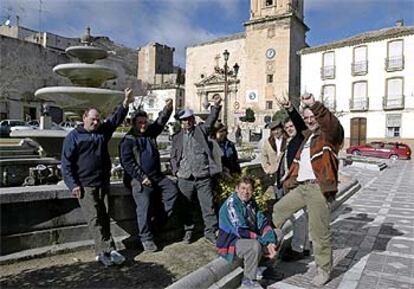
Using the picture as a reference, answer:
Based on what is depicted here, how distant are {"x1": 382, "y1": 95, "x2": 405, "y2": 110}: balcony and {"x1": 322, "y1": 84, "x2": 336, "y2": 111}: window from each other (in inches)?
189

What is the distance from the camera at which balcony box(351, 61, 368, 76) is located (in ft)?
121

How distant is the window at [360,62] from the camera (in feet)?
121

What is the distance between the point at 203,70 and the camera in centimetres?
5488

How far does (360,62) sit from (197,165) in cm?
3652

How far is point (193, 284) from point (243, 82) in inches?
1783

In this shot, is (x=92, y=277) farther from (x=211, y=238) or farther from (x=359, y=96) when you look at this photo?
(x=359, y=96)

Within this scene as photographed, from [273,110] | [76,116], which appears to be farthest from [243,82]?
[76,116]

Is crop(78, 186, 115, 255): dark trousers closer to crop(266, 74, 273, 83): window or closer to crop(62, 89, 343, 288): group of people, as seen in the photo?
crop(62, 89, 343, 288): group of people

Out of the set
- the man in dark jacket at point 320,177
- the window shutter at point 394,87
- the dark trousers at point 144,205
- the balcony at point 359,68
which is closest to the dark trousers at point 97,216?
the dark trousers at point 144,205

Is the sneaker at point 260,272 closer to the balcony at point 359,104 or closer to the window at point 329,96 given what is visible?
the balcony at point 359,104

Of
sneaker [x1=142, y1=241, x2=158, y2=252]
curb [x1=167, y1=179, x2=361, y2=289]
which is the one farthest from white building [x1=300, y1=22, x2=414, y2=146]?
sneaker [x1=142, y1=241, x2=158, y2=252]

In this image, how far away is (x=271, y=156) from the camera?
19.7 feet

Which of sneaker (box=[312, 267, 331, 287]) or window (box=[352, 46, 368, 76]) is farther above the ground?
window (box=[352, 46, 368, 76])

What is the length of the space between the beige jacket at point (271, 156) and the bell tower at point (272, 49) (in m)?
37.7
